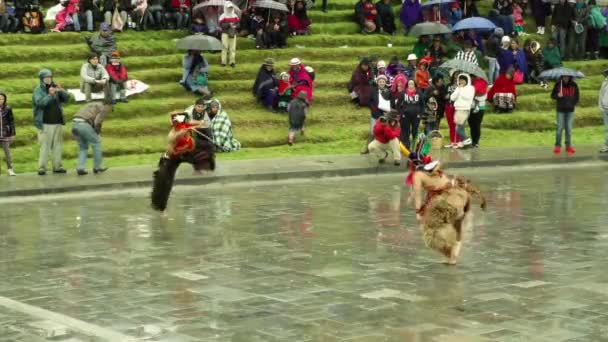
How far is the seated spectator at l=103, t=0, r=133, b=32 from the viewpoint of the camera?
32.4 meters

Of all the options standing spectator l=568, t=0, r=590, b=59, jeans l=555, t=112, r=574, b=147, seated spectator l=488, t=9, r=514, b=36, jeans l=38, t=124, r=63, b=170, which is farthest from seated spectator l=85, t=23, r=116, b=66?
standing spectator l=568, t=0, r=590, b=59

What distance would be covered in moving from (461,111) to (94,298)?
15730mm

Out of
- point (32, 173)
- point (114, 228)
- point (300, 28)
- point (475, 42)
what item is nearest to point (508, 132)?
point (475, 42)

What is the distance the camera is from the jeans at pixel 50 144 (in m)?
23.9

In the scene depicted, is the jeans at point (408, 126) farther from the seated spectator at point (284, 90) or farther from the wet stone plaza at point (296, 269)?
the wet stone plaza at point (296, 269)

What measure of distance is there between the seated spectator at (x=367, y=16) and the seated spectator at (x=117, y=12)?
22.4 ft

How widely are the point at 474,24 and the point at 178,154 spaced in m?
16.0

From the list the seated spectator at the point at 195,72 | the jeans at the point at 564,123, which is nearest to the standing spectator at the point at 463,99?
the jeans at the point at 564,123

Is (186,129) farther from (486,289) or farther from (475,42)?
(475,42)

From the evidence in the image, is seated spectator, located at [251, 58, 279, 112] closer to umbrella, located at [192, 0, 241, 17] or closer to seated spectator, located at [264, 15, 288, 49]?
umbrella, located at [192, 0, 241, 17]

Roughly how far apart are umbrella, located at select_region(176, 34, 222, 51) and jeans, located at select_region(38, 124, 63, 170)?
6.22m

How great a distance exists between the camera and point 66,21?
32688 mm

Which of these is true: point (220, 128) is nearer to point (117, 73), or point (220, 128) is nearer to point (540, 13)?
point (117, 73)

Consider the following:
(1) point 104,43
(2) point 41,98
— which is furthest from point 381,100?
(2) point 41,98
